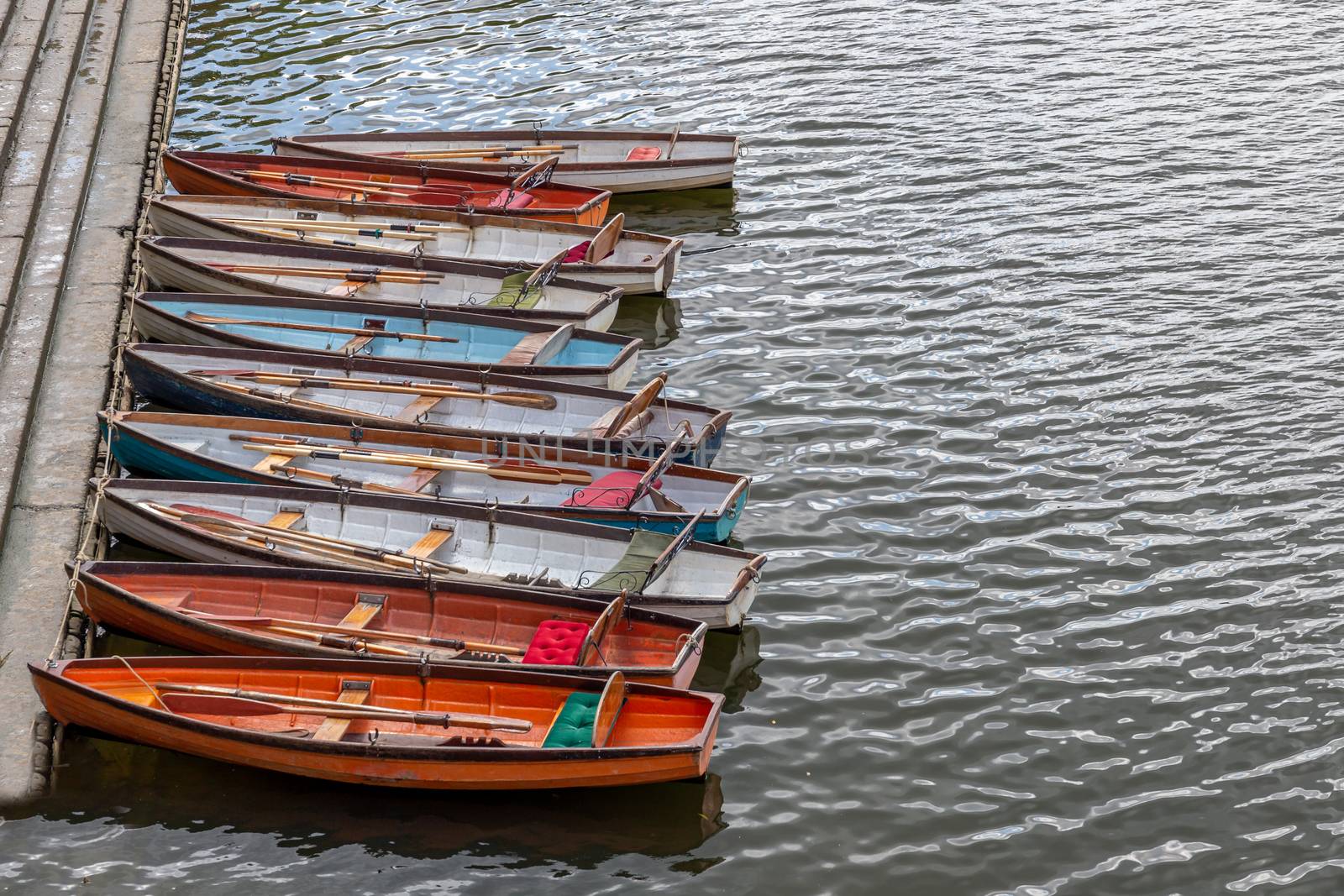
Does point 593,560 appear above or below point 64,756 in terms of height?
above

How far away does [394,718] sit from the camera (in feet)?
37.2

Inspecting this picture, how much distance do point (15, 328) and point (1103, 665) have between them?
13.5 meters

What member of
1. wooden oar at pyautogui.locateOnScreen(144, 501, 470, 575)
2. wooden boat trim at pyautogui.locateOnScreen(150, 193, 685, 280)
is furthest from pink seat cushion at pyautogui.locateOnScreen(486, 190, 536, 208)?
wooden oar at pyautogui.locateOnScreen(144, 501, 470, 575)

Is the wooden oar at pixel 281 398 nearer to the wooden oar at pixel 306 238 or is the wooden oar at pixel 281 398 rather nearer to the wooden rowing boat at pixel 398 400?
the wooden rowing boat at pixel 398 400

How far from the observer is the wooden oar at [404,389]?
52.1ft

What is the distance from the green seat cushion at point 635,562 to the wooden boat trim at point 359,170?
27.1 ft

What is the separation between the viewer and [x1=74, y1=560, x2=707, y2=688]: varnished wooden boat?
12102mm

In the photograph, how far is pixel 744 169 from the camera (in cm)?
2323

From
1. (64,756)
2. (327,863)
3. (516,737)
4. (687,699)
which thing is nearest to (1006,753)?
(687,699)

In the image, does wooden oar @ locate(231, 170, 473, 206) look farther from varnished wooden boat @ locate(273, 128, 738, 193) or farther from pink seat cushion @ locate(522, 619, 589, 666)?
pink seat cushion @ locate(522, 619, 589, 666)

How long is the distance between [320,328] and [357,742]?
768cm

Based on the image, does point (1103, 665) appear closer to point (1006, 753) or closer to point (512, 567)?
point (1006, 753)

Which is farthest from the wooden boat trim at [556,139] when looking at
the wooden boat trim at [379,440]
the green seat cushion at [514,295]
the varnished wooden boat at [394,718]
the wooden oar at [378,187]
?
the varnished wooden boat at [394,718]

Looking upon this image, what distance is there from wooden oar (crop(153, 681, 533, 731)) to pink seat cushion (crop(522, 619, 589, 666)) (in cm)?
69
